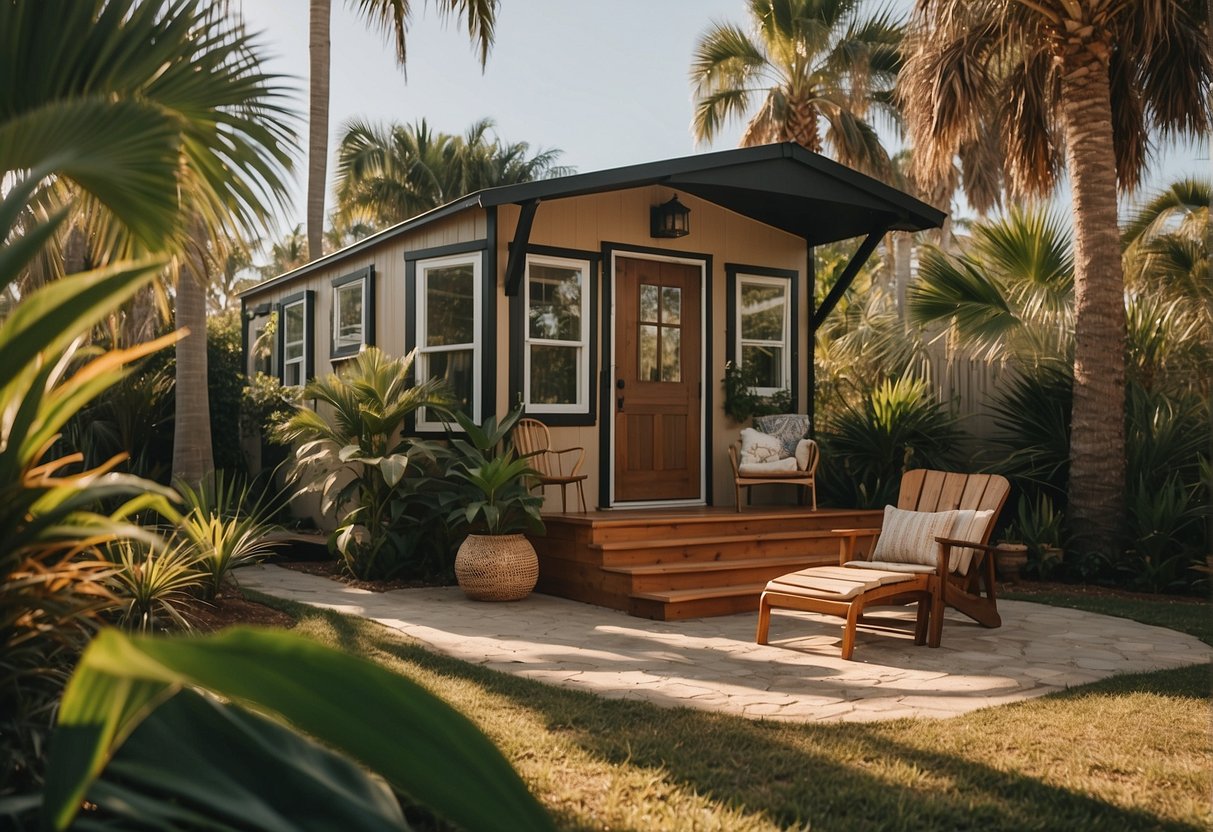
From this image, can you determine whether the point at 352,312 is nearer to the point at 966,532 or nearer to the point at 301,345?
the point at 301,345

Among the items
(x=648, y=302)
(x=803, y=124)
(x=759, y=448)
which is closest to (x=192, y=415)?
(x=648, y=302)

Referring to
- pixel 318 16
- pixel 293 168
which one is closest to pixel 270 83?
pixel 293 168

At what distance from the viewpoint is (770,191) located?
8.73 meters

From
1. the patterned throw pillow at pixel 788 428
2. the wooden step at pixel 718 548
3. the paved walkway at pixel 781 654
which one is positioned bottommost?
the paved walkway at pixel 781 654

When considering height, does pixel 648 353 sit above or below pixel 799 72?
below

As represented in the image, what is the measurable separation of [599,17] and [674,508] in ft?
46.8

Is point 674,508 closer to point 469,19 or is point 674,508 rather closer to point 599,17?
point 469,19

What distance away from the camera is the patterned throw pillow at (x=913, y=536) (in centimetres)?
623

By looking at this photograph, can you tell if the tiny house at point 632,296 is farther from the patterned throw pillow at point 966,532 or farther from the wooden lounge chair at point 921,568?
the patterned throw pillow at point 966,532

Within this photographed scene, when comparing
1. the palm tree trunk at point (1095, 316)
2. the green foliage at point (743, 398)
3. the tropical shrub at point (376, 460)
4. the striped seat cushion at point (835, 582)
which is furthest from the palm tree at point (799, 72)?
the striped seat cushion at point (835, 582)

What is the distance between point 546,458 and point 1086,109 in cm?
560

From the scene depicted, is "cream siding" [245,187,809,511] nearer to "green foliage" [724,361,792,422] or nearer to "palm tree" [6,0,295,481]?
"green foliage" [724,361,792,422]

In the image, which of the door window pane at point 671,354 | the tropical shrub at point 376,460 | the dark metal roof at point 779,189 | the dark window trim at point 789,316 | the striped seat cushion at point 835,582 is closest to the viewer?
the striped seat cushion at point 835,582

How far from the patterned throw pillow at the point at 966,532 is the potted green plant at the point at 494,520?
2.89 m
